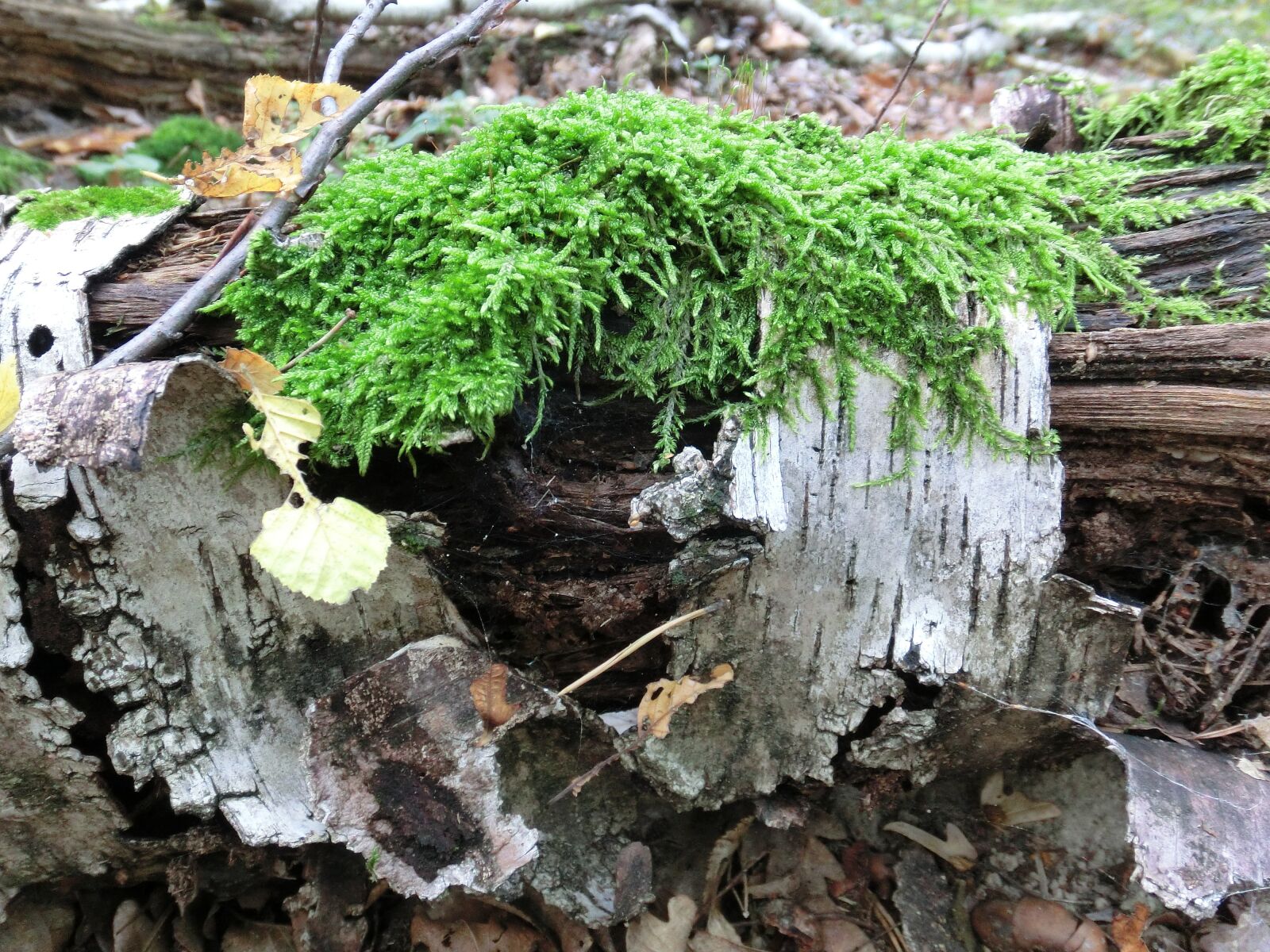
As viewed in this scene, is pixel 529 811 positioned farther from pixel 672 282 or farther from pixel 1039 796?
pixel 1039 796

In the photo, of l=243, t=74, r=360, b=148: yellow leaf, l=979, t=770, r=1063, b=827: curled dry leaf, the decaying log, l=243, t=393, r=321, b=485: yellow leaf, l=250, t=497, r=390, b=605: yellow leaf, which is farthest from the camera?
the decaying log

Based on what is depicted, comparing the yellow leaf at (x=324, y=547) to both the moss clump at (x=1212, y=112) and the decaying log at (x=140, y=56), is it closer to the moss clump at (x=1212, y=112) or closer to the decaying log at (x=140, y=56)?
the moss clump at (x=1212, y=112)

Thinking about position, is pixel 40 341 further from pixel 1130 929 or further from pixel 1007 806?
pixel 1130 929

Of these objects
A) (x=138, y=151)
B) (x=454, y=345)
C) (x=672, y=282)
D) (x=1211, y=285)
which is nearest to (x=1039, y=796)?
(x=1211, y=285)

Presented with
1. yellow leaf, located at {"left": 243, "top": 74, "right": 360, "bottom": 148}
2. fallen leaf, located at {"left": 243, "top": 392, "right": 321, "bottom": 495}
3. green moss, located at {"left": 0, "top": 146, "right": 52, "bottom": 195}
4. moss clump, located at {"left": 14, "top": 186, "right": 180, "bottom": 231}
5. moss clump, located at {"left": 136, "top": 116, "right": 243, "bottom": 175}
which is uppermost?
moss clump, located at {"left": 136, "top": 116, "right": 243, "bottom": 175}

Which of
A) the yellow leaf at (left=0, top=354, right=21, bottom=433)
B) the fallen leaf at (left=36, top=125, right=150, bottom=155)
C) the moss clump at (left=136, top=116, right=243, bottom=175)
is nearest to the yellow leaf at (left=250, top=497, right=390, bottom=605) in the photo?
the yellow leaf at (left=0, top=354, right=21, bottom=433)

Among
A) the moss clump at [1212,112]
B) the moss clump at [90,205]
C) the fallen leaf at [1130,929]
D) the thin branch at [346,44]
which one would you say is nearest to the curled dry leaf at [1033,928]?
the fallen leaf at [1130,929]

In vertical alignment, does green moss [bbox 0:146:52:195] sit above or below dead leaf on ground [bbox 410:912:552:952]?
above

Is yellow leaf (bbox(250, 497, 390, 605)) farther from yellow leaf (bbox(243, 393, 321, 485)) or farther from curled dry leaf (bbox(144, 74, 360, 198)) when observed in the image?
curled dry leaf (bbox(144, 74, 360, 198))
